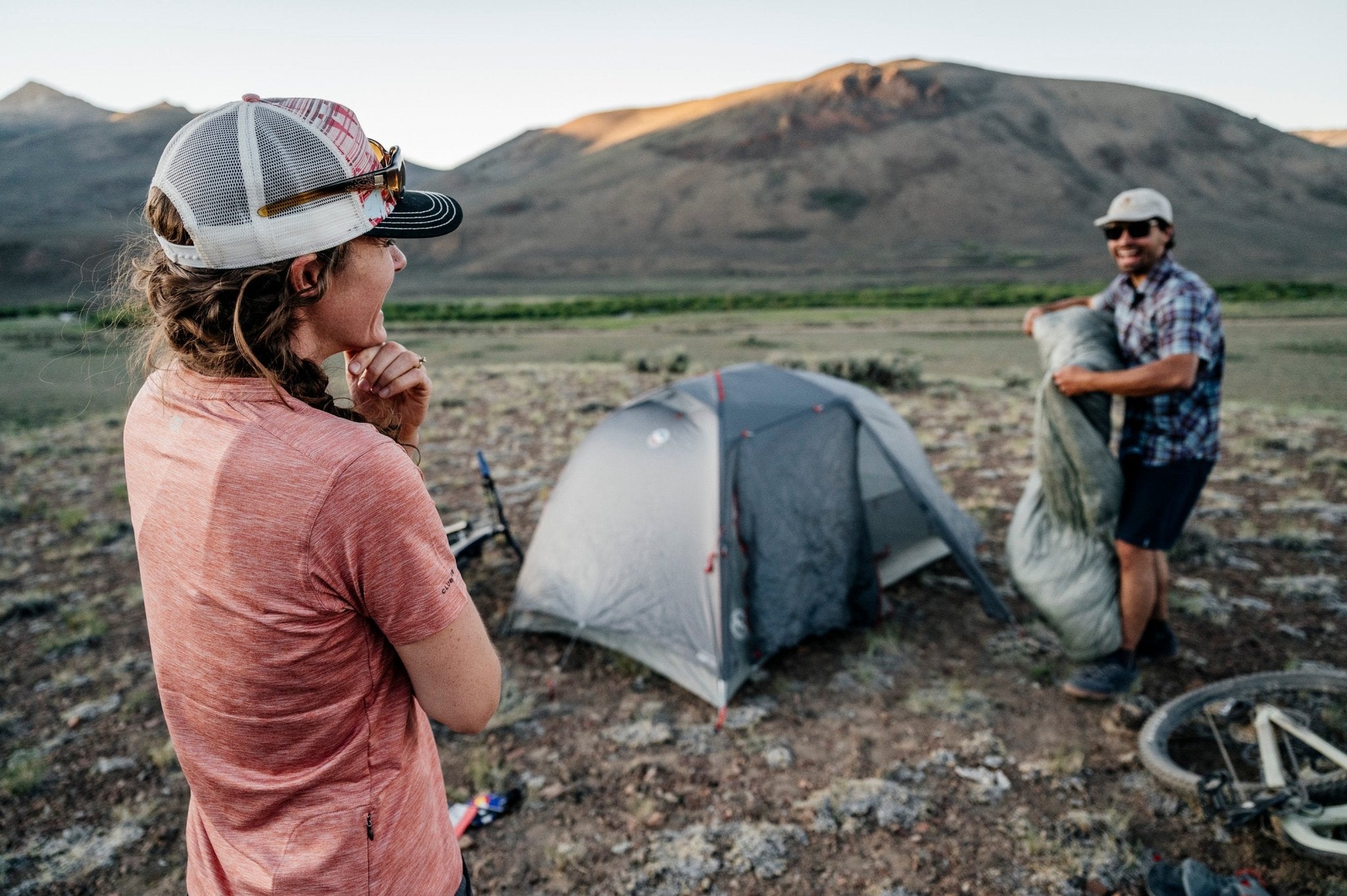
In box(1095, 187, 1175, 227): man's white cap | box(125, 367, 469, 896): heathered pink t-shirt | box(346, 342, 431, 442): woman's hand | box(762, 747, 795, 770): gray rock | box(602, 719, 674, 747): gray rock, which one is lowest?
box(762, 747, 795, 770): gray rock

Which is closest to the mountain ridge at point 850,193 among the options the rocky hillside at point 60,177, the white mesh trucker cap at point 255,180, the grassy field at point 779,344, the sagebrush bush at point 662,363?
the rocky hillside at point 60,177

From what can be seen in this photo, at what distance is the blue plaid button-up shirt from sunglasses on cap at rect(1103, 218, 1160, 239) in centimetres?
20

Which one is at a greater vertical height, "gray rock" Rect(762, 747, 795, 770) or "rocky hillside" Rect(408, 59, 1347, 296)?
"rocky hillside" Rect(408, 59, 1347, 296)

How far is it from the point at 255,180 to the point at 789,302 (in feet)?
165

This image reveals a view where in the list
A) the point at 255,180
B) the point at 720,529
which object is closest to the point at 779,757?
the point at 720,529

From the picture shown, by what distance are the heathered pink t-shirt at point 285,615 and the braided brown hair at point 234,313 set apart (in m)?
0.04

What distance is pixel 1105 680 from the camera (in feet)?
13.3

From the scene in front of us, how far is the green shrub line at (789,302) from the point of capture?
42.0 metres

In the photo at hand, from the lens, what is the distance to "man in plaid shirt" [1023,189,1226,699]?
353 cm

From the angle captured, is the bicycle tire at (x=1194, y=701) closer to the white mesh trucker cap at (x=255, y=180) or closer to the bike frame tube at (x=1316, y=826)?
the bike frame tube at (x=1316, y=826)

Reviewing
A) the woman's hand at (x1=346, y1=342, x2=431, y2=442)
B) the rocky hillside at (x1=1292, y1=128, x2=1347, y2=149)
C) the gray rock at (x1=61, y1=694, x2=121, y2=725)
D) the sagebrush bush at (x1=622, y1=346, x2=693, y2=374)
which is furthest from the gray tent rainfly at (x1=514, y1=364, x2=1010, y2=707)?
the rocky hillside at (x1=1292, y1=128, x2=1347, y2=149)

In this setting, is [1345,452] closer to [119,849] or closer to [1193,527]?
[1193,527]

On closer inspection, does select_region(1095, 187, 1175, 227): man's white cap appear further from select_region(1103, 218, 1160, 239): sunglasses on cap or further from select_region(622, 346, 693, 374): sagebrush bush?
select_region(622, 346, 693, 374): sagebrush bush

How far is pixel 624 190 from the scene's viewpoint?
11238cm
